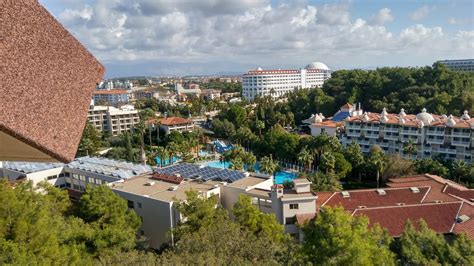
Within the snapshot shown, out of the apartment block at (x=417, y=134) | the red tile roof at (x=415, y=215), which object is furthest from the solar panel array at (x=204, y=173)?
the apartment block at (x=417, y=134)

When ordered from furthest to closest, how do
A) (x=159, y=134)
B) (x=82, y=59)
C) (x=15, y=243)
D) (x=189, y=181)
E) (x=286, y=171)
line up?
1. (x=159, y=134)
2. (x=286, y=171)
3. (x=189, y=181)
4. (x=15, y=243)
5. (x=82, y=59)

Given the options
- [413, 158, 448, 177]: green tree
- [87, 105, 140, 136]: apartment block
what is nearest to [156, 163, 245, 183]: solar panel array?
[413, 158, 448, 177]: green tree

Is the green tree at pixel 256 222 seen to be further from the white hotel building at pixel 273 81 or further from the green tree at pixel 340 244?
the white hotel building at pixel 273 81

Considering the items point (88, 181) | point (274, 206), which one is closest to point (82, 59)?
point (274, 206)

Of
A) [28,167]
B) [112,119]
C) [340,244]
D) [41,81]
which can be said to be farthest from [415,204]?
[112,119]

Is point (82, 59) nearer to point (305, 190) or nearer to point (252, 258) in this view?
point (252, 258)

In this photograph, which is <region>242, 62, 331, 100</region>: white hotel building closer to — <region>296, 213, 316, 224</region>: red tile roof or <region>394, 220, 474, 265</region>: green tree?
<region>296, 213, 316, 224</region>: red tile roof

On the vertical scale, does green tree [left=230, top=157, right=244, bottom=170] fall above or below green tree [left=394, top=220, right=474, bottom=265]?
below
